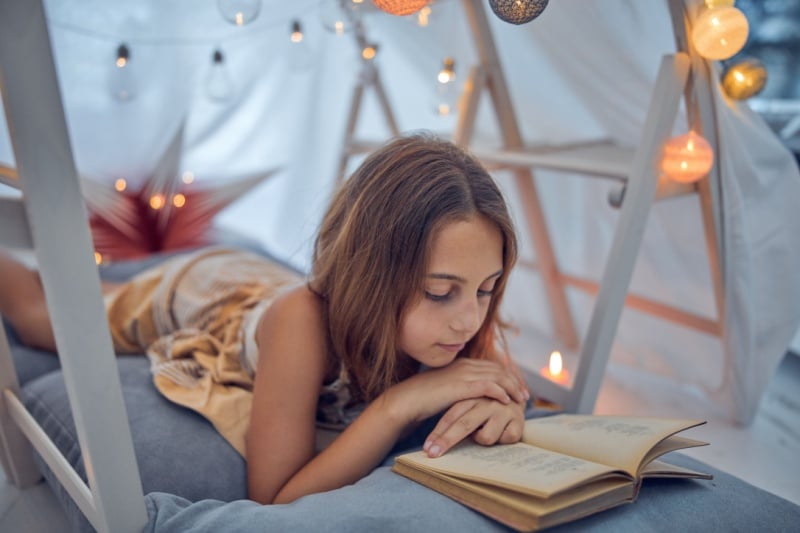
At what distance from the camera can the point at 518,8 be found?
2.36 ft

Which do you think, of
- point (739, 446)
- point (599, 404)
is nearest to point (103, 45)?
point (599, 404)

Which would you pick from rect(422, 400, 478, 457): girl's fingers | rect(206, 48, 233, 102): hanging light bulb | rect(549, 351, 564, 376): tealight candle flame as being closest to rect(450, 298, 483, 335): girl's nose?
rect(422, 400, 478, 457): girl's fingers

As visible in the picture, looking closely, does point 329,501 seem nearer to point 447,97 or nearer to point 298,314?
point 298,314

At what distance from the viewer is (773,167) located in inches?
46.4

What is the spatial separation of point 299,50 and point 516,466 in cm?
124

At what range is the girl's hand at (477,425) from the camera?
0.76 meters

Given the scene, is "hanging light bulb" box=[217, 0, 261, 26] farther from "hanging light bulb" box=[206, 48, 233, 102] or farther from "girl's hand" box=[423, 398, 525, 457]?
"girl's hand" box=[423, 398, 525, 457]

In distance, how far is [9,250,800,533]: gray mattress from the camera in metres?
0.65

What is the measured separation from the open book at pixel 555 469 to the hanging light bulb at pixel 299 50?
1.10m

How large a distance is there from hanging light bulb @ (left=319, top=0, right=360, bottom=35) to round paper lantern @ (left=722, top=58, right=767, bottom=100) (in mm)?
683

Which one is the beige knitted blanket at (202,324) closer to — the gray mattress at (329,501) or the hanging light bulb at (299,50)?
the gray mattress at (329,501)

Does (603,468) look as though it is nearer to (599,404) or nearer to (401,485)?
(401,485)

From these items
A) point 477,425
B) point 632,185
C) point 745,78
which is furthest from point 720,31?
point 477,425

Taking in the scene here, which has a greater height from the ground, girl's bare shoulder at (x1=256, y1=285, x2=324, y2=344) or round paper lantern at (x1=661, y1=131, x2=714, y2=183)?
round paper lantern at (x1=661, y1=131, x2=714, y2=183)
